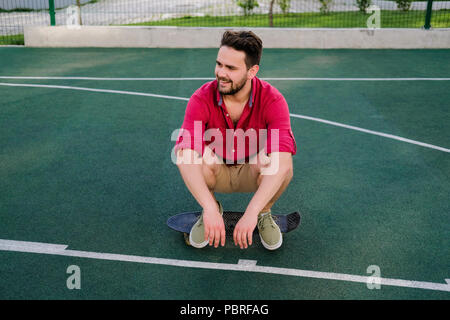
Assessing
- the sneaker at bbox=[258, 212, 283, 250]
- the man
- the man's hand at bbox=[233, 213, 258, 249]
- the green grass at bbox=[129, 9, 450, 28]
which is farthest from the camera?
the green grass at bbox=[129, 9, 450, 28]

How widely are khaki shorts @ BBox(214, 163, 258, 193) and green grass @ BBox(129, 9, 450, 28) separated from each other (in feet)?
31.3

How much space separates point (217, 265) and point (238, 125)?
1.00m

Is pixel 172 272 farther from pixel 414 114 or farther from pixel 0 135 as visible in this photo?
pixel 414 114

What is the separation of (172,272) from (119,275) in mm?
355

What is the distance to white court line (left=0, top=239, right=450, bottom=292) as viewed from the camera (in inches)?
128

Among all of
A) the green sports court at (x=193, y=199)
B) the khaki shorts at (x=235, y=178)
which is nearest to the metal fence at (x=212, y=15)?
the green sports court at (x=193, y=199)

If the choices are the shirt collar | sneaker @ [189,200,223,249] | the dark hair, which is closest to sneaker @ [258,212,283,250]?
sneaker @ [189,200,223,249]

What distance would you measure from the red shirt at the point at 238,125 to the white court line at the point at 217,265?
793 millimetres

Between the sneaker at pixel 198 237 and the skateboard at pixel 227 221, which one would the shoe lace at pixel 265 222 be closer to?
the skateboard at pixel 227 221

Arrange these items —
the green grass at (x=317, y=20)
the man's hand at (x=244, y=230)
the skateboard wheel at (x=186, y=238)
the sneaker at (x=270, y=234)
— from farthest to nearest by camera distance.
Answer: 1. the green grass at (x=317, y=20)
2. the skateboard wheel at (x=186, y=238)
3. the sneaker at (x=270, y=234)
4. the man's hand at (x=244, y=230)

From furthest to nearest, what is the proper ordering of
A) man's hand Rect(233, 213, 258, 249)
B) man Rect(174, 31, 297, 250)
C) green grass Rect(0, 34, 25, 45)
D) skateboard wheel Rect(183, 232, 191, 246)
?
green grass Rect(0, 34, 25, 45) → skateboard wheel Rect(183, 232, 191, 246) → man Rect(174, 31, 297, 250) → man's hand Rect(233, 213, 258, 249)

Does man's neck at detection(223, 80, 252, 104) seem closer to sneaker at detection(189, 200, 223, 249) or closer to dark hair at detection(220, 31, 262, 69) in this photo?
dark hair at detection(220, 31, 262, 69)

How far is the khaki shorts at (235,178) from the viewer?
12.3 ft
